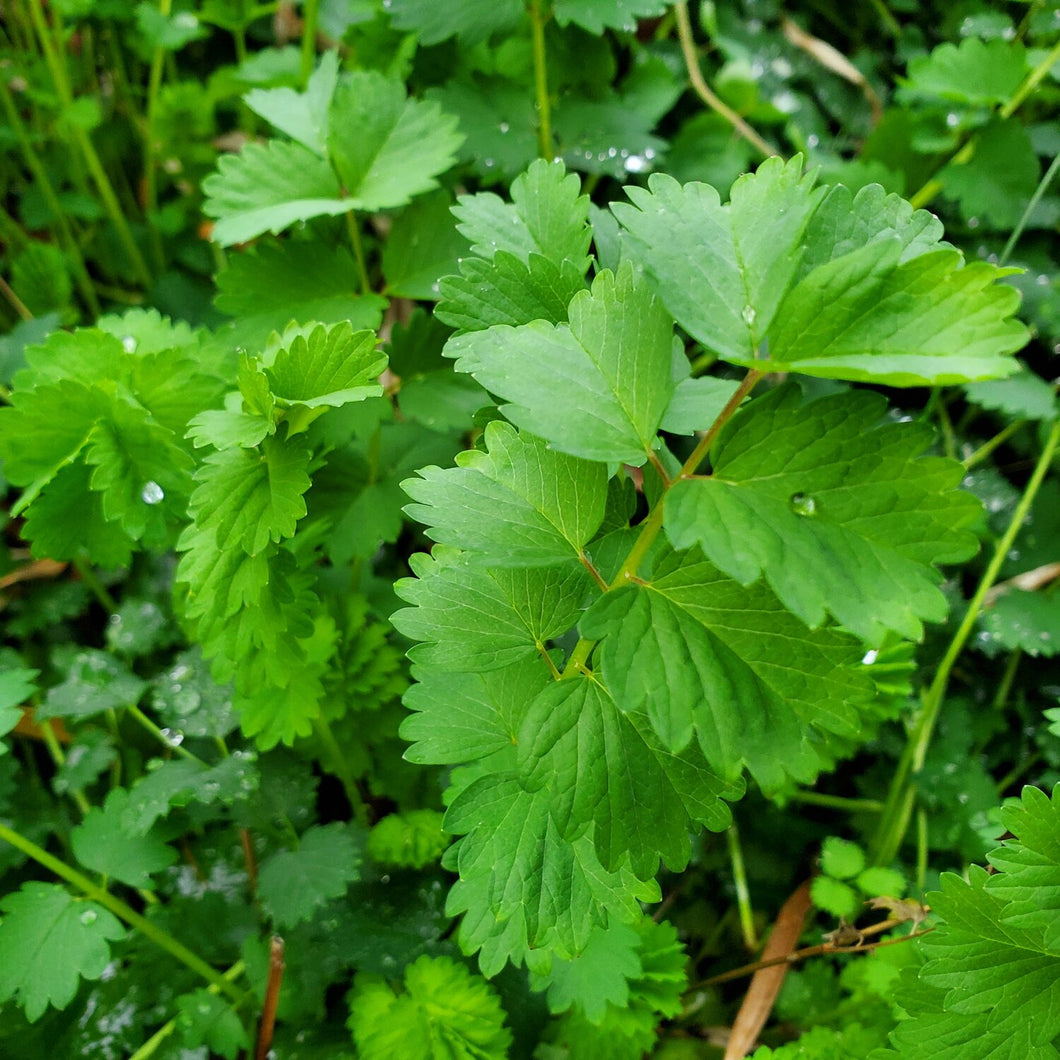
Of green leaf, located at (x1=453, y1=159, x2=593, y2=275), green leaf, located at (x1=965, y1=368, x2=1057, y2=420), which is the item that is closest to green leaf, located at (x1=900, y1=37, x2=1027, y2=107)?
green leaf, located at (x1=965, y1=368, x2=1057, y2=420)

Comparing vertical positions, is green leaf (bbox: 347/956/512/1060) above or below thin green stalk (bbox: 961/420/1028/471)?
below

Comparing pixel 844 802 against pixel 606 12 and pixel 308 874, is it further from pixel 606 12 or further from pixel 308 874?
pixel 606 12

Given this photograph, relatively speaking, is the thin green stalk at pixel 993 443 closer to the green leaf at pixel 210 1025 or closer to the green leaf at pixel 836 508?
the green leaf at pixel 836 508

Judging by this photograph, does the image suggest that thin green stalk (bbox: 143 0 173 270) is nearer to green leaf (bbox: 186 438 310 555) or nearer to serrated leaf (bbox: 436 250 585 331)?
green leaf (bbox: 186 438 310 555)

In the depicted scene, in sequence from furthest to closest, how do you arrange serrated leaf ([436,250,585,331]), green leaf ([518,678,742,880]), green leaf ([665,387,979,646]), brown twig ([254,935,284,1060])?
brown twig ([254,935,284,1060])
serrated leaf ([436,250,585,331])
green leaf ([518,678,742,880])
green leaf ([665,387,979,646])

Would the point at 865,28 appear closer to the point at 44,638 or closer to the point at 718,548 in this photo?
the point at 718,548

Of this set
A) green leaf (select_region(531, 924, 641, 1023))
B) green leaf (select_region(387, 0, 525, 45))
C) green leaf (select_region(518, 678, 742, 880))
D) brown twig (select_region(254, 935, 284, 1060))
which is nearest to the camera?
green leaf (select_region(518, 678, 742, 880))

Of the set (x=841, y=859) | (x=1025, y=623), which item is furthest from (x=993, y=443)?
(x=841, y=859)
